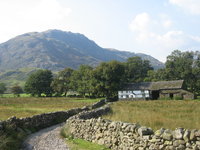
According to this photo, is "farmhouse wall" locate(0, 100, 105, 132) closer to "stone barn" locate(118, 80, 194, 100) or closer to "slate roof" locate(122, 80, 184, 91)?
"stone barn" locate(118, 80, 194, 100)

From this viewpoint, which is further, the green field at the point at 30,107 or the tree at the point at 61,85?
the tree at the point at 61,85

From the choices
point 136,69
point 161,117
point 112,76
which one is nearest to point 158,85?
point 112,76

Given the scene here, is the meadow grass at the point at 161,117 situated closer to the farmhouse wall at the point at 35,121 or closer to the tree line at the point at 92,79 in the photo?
the farmhouse wall at the point at 35,121

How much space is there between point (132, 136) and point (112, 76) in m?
64.7

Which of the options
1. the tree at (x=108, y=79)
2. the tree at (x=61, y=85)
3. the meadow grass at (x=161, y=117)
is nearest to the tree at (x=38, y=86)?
the tree at (x=61, y=85)

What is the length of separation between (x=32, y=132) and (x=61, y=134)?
2.93 meters

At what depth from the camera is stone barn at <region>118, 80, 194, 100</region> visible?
66.9m

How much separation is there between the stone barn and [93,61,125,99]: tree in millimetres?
3096

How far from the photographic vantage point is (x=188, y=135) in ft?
24.7

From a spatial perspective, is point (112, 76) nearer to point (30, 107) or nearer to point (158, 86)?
point (158, 86)

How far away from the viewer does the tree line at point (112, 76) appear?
246 feet

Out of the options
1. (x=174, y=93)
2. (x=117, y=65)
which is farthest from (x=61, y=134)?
(x=117, y=65)

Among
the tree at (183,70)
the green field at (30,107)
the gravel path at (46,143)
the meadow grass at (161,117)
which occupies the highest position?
the tree at (183,70)

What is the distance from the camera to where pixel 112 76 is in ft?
244
